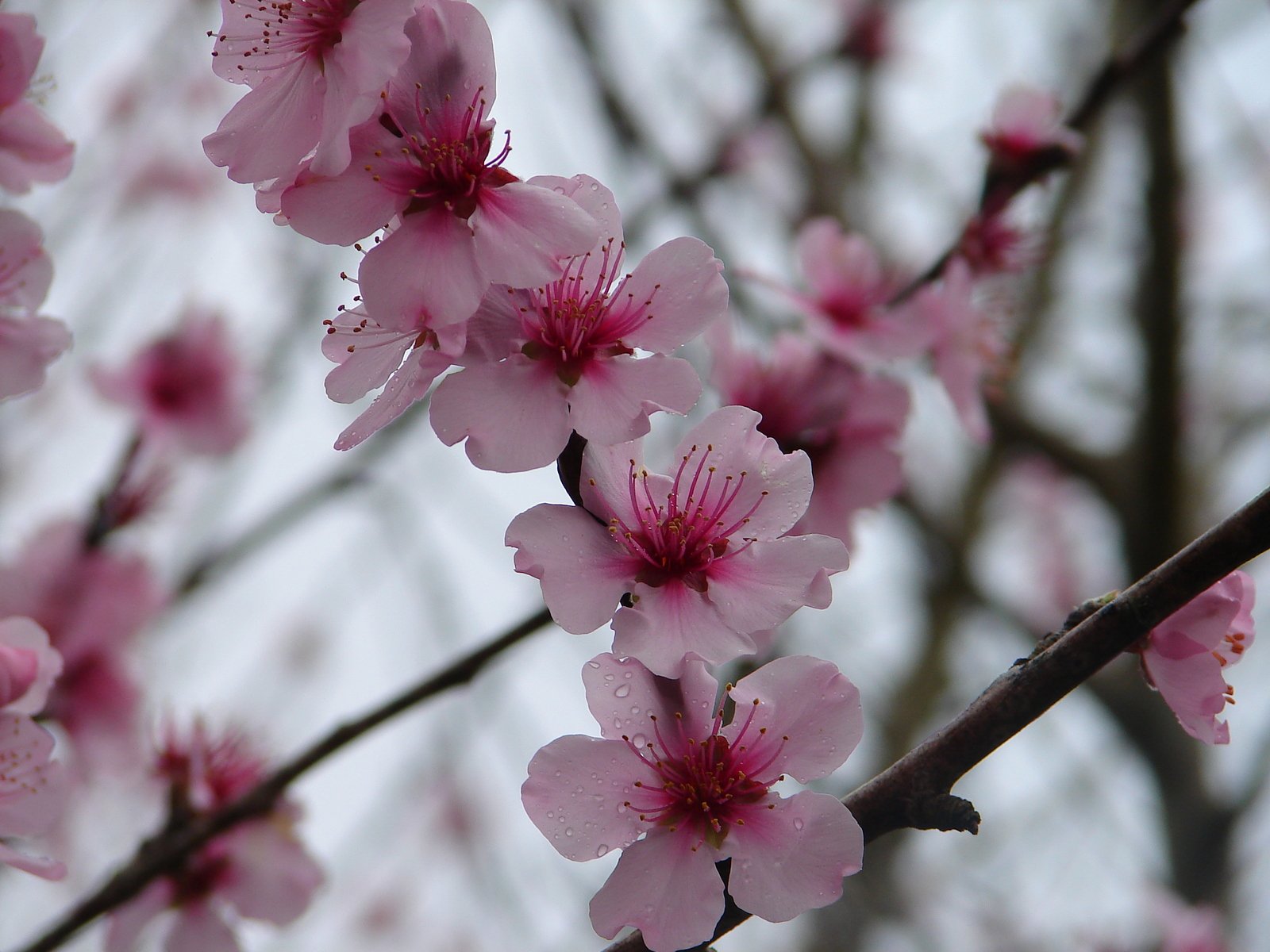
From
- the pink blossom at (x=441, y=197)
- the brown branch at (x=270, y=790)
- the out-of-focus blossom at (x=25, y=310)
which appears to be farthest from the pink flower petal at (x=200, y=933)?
the pink blossom at (x=441, y=197)

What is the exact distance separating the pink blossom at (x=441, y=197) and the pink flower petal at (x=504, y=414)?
7 centimetres

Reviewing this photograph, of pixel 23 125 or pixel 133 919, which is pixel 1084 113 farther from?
pixel 133 919

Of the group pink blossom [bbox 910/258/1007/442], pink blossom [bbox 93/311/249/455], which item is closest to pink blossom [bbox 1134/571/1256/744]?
pink blossom [bbox 910/258/1007/442]

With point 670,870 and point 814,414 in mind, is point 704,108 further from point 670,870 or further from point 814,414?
point 670,870

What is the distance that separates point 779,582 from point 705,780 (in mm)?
187

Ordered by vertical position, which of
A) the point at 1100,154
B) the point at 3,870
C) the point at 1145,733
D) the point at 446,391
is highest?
the point at 446,391

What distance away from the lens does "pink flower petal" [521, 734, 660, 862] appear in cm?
90

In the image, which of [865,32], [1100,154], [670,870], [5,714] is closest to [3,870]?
[5,714]

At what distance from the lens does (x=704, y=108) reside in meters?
4.16

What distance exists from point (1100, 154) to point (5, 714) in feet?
14.6

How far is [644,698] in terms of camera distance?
929 millimetres

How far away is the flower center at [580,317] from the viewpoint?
975mm

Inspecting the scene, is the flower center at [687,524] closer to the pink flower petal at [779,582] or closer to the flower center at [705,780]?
the pink flower petal at [779,582]

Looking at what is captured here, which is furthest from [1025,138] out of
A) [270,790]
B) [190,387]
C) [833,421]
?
[190,387]
